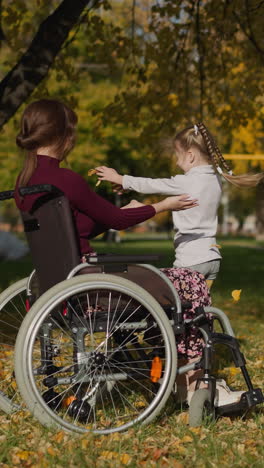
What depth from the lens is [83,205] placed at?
3.47m

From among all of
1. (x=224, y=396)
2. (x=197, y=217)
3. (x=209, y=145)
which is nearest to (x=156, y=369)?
(x=224, y=396)

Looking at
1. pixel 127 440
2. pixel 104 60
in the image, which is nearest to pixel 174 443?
pixel 127 440

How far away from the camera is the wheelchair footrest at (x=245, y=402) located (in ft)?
11.8

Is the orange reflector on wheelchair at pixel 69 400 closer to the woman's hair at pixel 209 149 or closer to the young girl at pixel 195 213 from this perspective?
the young girl at pixel 195 213

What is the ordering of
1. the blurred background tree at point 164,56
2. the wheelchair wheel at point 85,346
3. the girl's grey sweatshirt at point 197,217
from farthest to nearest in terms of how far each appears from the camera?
1. the blurred background tree at point 164,56
2. the girl's grey sweatshirt at point 197,217
3. the wheelchair wheel at point 85,346

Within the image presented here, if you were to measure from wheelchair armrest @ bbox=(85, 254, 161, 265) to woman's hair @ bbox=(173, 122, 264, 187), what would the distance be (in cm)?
82

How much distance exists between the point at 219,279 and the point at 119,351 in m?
9.62

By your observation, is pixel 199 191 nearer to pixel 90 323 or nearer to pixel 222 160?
pixel 222 160

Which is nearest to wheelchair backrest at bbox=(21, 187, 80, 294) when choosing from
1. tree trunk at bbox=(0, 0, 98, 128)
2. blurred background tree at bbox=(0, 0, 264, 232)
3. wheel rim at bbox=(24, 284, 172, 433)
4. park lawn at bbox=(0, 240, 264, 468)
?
wheel rim at bbox=(24, 284, 172, 433)

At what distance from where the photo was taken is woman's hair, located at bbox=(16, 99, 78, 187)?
3541 mm

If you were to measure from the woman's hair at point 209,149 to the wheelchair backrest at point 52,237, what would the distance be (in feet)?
3.25

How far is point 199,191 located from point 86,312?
3.01 ft

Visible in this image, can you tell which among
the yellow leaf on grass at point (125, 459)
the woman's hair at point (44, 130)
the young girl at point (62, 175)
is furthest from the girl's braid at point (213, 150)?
the yellow leaf on grass at point (125, 459)

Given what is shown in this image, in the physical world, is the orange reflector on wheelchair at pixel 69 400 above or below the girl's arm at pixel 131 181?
below
